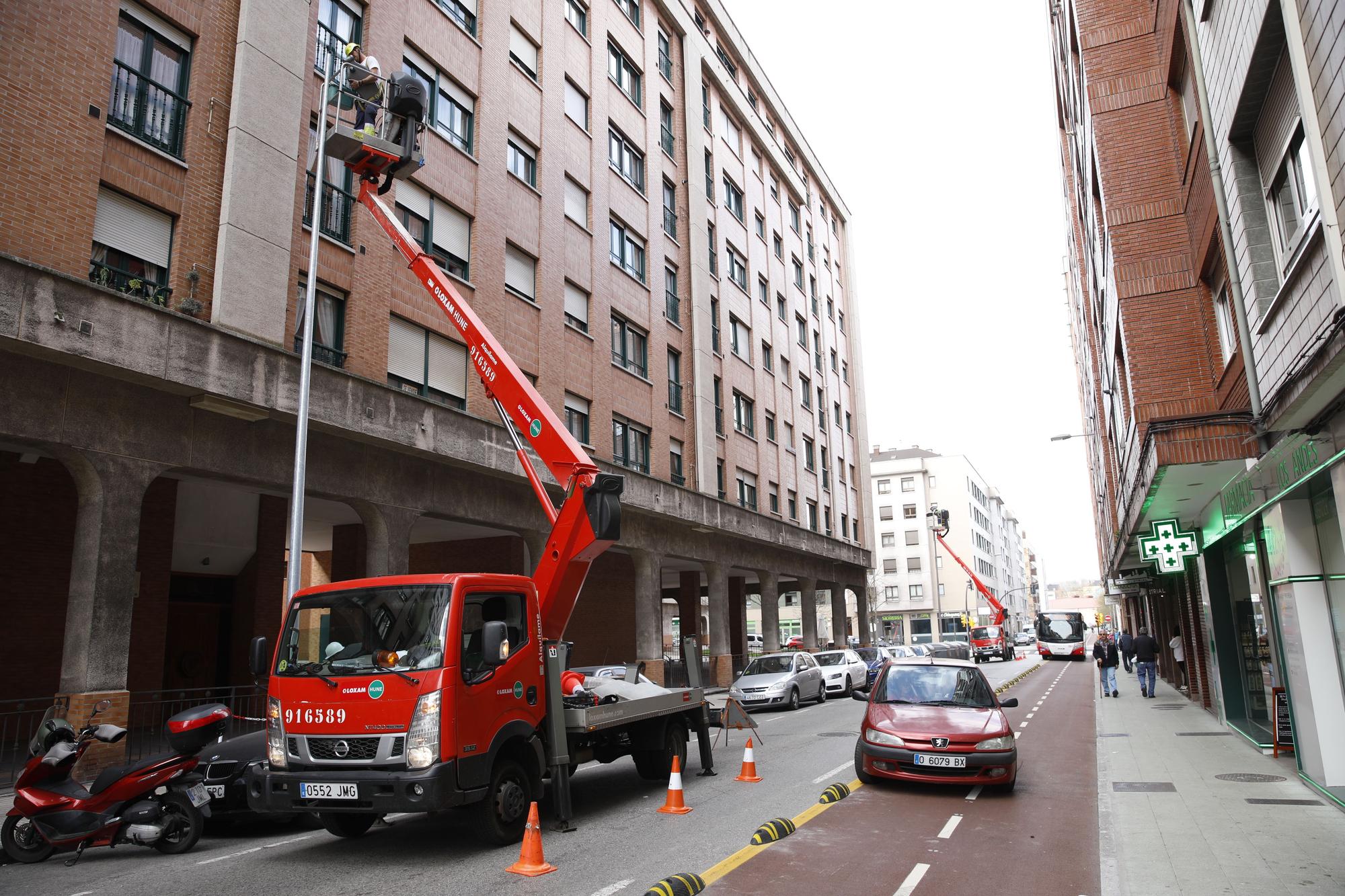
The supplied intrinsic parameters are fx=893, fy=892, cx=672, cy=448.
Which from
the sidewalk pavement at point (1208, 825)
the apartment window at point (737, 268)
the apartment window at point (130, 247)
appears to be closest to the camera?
the sidewalk pavement at point (1208, 825)

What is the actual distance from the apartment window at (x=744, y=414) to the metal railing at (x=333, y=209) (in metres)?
19.4

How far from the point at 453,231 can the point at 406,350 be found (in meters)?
3.37

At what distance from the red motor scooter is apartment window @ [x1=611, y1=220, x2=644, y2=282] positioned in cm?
2070

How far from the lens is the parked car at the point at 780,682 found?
2295 cm

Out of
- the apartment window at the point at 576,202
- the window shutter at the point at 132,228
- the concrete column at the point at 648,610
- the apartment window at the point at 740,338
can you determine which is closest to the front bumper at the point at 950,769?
the window shutter at the point at 132,228

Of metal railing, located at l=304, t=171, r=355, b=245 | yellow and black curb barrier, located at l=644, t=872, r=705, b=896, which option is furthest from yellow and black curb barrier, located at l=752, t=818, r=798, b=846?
metal railing, located at l=304, t=171, r=355, b=245

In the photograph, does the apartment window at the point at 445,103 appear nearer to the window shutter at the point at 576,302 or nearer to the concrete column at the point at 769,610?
the window shutter at the point at 576,302

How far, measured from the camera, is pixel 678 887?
20.6 ft

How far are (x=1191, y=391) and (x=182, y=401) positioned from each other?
14.9 m

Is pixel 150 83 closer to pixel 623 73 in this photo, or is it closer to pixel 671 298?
pixel 623 73

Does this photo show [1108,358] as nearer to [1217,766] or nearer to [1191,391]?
[1191,391]

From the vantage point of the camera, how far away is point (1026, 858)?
7.50 meters

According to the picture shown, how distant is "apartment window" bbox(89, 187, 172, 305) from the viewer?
12.7 meters

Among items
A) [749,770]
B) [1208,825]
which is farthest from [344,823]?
[1208,825]
